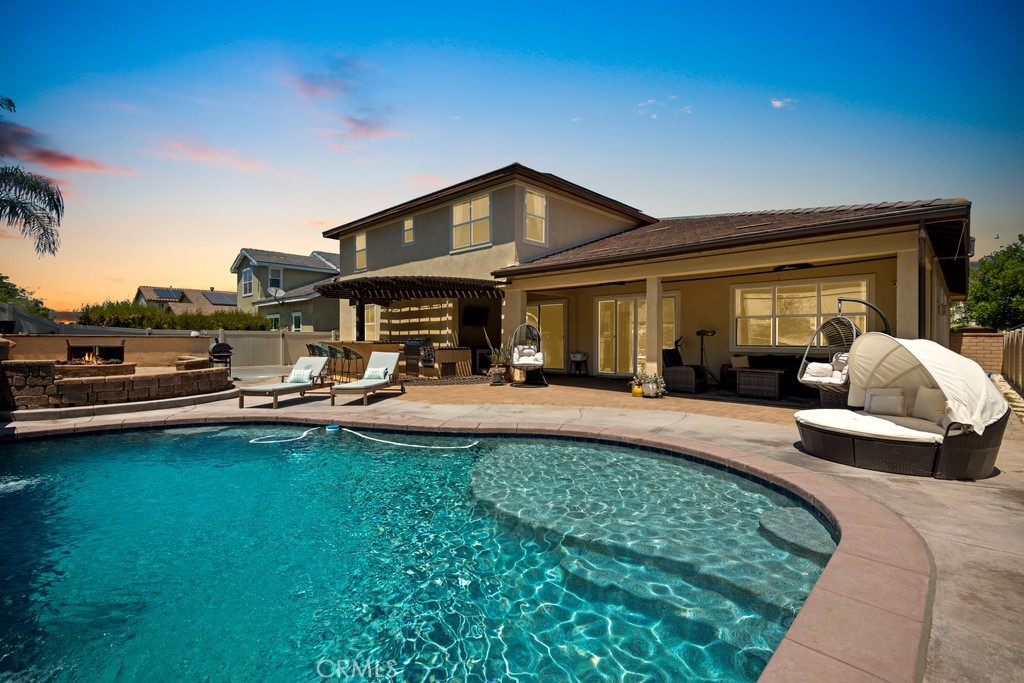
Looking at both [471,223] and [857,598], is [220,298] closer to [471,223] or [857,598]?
[471,223]

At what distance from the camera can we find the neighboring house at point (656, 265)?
27.6ft

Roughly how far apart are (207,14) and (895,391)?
14900 mm

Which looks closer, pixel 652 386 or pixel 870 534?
pixel 870 534

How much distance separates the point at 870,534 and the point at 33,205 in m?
20.8

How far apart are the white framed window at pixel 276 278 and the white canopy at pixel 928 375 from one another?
3017 cm

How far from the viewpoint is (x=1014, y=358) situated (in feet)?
47.5

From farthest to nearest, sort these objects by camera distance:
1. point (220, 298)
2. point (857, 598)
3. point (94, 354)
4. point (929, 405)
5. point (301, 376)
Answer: point (220, 298)
point (94, 354)
point (301, 376)
point (929, 405)
point (857, 598)

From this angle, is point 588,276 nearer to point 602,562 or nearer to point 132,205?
point 602,562

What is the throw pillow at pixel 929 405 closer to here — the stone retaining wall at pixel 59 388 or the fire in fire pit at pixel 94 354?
the stone retaining wall at pixel 59 388

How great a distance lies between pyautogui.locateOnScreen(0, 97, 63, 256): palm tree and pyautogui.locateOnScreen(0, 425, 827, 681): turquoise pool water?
11.8m

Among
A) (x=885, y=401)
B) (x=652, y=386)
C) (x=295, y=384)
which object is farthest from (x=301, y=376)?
(x=885, y=401)

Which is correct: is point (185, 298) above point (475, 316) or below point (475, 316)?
above

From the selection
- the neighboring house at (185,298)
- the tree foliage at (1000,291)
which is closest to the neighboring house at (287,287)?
the neighboring house at (185,298)

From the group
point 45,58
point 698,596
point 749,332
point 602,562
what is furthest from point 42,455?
point 749,332
